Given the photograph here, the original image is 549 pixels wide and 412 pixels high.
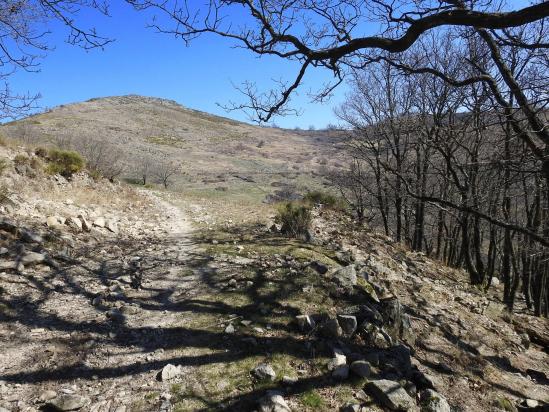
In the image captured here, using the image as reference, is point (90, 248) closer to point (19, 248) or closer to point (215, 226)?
point (19, 248)

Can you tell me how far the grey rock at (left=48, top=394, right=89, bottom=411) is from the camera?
299cm

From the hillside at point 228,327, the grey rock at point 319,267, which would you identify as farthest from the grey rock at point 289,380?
the grey rock at point 319,267

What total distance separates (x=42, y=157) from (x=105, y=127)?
117 ft

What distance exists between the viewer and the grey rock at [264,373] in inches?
140

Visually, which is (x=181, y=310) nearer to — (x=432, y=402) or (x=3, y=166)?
(x=432, y=402)

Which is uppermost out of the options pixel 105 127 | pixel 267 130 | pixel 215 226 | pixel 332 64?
pixel 267 130

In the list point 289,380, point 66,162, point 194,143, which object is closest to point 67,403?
point 289,380

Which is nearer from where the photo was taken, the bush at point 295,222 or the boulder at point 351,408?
the boulder at point 351,408

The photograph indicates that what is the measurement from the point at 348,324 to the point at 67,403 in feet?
9.54

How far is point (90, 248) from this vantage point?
22.6 feet

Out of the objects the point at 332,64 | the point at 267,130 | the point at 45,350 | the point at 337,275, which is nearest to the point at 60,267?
the point at 45,350

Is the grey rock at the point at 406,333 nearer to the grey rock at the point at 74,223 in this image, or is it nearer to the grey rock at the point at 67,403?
the grey rock at the point at 67,403

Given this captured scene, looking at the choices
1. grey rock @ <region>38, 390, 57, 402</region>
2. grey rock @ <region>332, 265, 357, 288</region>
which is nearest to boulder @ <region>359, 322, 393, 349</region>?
grey rock @ <region>332, 265, 357, 288</region>

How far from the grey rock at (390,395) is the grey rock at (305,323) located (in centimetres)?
101
